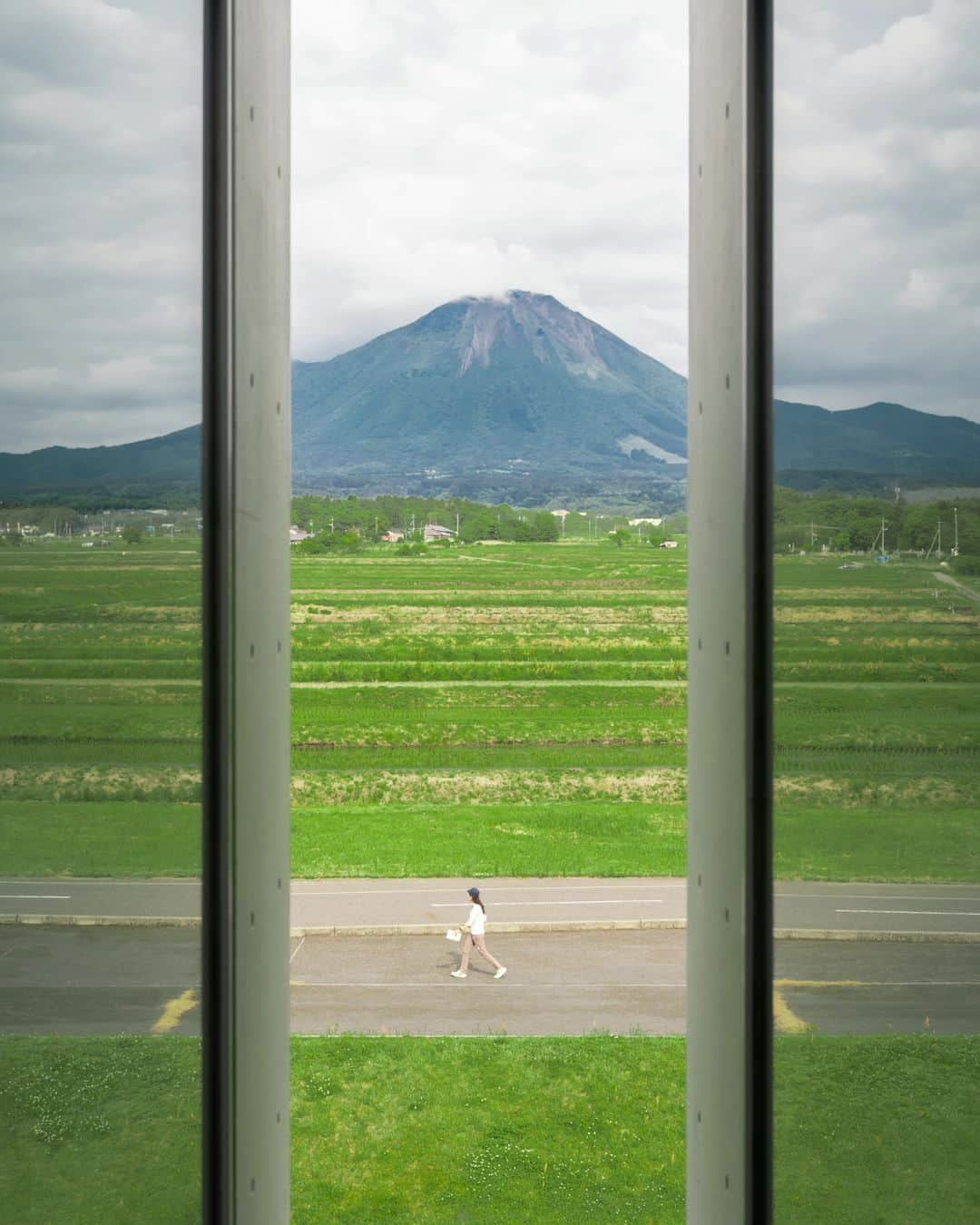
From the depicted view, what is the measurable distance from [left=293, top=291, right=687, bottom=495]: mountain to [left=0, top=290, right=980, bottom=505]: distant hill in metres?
0.05

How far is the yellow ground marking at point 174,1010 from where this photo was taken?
748mm

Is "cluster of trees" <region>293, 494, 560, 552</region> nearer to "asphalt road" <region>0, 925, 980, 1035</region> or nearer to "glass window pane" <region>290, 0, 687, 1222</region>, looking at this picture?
"glass window pane" <region>290, 0, 687, 1222</region>

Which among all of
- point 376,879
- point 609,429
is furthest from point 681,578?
point 609,429

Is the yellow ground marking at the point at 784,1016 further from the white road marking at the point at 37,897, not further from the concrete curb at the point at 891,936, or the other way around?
the white road marking at the point at 37,897

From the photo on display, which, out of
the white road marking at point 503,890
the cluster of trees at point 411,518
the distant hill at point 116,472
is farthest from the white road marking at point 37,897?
the cluster of trees at point 411,518

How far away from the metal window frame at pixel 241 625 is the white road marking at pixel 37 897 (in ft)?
0.39

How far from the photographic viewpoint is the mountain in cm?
2833

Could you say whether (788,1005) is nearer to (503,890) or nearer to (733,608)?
(733,608)

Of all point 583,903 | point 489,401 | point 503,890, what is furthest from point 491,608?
point 489,401

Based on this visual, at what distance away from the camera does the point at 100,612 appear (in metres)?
0.73

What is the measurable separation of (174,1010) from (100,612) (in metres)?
0.30

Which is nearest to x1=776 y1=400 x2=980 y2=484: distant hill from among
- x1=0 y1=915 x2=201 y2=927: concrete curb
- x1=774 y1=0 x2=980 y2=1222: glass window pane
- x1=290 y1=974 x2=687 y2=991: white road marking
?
x1=774 y1=0 x2=980 y2=1222: glass window pane

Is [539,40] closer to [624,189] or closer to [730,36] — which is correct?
[624,189]

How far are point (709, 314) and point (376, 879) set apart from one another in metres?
9.65
